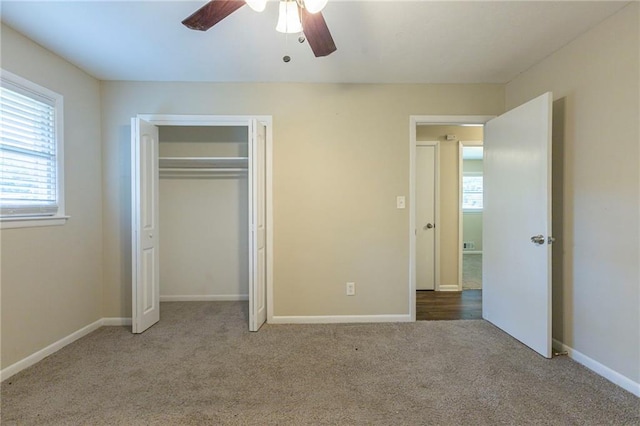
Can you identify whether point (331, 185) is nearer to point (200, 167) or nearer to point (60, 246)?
point (200, 167)

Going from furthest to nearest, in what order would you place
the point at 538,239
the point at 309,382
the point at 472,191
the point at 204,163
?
the point at 472,191, the point at 204,163, the point at 538,239, the point at 309,382

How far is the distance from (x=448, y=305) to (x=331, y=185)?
2.04m

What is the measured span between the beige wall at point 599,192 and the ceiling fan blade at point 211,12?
93.0 inches

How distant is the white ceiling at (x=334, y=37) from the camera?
1880 millimetres

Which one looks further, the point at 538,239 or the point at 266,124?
the point at 266,124

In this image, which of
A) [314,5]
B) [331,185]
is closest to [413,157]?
[331,185]

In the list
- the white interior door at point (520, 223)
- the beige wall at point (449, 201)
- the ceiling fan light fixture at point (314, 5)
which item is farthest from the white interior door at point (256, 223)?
the beige wall at point (449, 201)

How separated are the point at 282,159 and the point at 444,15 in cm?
175

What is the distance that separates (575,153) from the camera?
2.25 metres

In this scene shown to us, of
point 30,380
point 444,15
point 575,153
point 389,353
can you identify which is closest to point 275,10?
point 444,15

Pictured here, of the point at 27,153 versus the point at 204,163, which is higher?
the point at 204,163

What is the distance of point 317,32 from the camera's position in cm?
164

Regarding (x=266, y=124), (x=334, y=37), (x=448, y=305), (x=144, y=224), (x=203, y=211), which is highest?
(x=334, y=37)

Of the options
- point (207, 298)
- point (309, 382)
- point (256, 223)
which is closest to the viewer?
point (309, 382)
